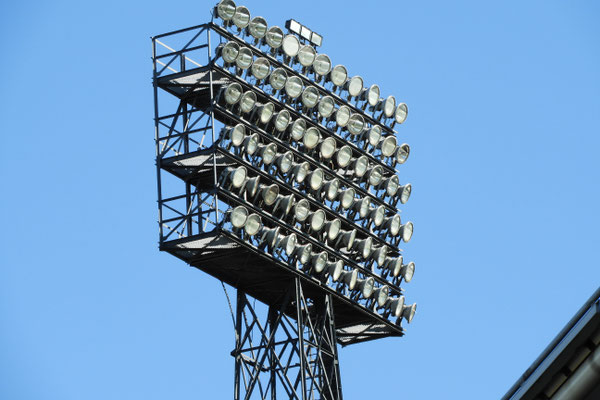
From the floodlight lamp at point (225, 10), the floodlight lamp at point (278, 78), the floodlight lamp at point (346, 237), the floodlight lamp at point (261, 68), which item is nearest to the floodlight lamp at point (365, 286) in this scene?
the floodlight lamp at point (346, 237)

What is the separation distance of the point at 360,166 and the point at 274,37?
649 centimetres

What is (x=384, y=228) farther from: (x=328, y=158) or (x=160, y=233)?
(x=160, y=233)

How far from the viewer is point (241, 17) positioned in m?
52.2

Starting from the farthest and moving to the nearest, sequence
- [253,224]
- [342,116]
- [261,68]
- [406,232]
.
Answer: [406,232]
[342,116]
[261,68]
[253,224]

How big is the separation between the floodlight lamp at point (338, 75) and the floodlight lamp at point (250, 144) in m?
6.68

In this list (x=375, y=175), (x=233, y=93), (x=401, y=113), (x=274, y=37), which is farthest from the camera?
(x=401, y=113)

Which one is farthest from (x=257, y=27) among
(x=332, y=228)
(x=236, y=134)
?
(x=332, y=228)

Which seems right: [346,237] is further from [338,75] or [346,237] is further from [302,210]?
[338,75]

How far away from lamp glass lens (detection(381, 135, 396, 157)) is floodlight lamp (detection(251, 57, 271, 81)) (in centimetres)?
755

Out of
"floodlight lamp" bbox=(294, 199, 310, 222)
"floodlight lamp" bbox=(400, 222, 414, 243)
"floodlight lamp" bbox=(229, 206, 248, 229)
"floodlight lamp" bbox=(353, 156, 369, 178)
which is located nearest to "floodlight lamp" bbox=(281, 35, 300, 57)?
"floodlight lamp" bbox=(353, 156, 369, 178)

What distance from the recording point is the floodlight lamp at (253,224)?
4878 cm

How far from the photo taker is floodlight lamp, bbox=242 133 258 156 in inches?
1981

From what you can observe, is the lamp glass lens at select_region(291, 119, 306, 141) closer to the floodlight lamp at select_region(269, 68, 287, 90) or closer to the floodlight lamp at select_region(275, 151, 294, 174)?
the floodlight lamp at select_region(275, 151, 294, 174)

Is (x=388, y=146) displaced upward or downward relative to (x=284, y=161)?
upward
